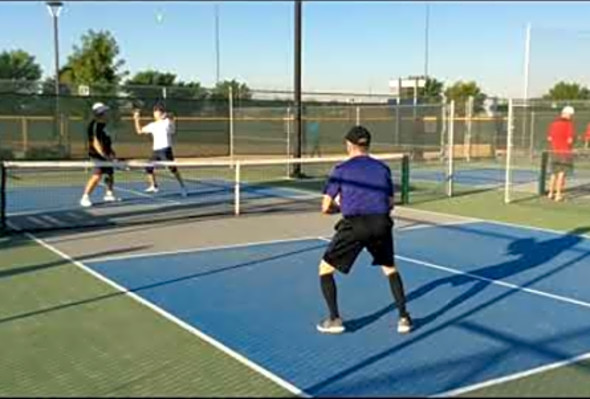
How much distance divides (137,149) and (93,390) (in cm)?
2032

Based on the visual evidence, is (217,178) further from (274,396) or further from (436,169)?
(274,396)

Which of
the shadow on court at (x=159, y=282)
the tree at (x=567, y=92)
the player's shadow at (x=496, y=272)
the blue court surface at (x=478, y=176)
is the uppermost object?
the tree at (x=567, y=92)

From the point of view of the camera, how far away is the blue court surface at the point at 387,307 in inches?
216

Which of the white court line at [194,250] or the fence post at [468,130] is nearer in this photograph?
the white court line at [194,250]

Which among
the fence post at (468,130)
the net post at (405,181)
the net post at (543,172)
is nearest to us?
the net post at (405,181)

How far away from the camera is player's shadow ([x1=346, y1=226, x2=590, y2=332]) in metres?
6.92

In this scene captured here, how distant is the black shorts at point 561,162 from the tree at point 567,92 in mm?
3397

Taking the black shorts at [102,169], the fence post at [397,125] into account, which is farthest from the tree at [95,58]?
the black shorts at [102,169]

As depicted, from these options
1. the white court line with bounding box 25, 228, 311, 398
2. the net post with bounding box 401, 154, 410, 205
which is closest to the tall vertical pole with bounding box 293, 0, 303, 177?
the net post with bounding box 401, 154, 410, 205

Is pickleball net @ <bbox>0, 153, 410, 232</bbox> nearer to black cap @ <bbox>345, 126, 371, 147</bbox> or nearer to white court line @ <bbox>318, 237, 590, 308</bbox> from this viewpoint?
white court line @ <bbox>318, 237, 590, 308</bbox>

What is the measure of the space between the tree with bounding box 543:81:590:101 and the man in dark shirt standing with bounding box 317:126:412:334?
47.2 feet

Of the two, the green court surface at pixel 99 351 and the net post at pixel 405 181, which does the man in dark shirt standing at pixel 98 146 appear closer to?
the net post at pixel 405 181

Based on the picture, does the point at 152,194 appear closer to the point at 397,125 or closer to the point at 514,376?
the point at 514,376

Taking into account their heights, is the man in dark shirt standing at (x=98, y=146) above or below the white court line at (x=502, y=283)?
above
